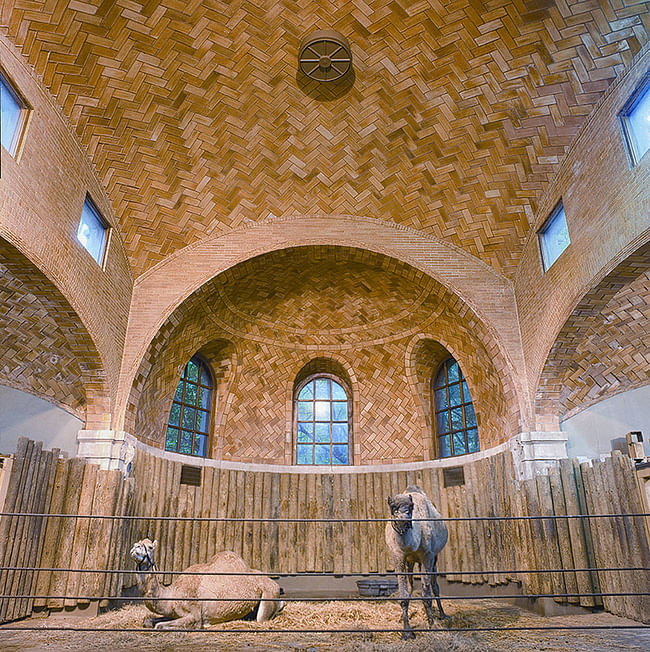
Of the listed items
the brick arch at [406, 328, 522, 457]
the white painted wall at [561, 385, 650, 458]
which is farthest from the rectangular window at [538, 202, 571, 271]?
the white painted wall at [561, 385, 650, 458]

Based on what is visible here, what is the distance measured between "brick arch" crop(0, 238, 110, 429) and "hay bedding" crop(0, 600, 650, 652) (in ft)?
11.6

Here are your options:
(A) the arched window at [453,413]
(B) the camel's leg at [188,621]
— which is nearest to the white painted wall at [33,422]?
(B) the camel's leg at [188,621]

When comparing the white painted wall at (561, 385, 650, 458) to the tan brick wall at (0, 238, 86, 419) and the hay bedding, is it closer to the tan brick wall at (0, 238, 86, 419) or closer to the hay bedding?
the hay bedding

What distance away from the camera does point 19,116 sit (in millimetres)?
7352

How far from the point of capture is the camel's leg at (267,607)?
7.65 metres

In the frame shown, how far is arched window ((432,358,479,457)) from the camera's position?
12.0 meters

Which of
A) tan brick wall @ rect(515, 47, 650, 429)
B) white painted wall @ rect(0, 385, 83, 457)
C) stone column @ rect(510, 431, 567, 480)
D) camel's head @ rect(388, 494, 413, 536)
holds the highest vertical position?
tan brick wall @ rect(515, 47, 650, 429)

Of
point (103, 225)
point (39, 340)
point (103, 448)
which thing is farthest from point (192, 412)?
point (103, 225)

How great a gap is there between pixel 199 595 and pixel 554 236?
25.3 feet

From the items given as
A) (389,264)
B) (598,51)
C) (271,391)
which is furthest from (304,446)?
(598,51)

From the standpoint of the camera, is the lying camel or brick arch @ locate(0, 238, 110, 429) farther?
brick arch @ locate(0, 238, 110, 429)

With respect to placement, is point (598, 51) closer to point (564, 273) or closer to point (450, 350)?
point (564, 273)

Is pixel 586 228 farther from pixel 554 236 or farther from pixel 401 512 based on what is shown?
pixel 401 512

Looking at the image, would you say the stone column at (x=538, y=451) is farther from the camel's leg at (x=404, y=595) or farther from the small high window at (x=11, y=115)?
the small high window at (x=11, y=115)
